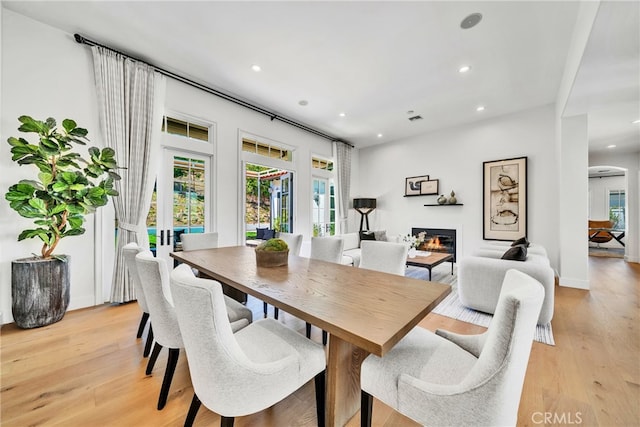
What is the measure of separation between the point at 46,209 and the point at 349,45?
3.44 metres

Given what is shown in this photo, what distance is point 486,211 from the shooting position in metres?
4.86

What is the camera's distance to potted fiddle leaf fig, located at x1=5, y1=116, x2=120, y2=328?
2225mm

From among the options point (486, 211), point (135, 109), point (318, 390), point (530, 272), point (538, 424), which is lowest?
point (538, 424)

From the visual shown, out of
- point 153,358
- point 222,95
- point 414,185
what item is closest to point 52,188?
point 153,358

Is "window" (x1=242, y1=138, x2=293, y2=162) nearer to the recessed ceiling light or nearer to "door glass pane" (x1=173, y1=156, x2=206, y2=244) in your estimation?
"door glass pane" (x1=173, y1=156, x2=206, y2=244)

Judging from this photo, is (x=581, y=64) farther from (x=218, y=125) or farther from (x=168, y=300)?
(x=218, y=125)

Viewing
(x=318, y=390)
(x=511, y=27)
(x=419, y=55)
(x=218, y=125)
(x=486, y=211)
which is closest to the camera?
(x=318, y=390)

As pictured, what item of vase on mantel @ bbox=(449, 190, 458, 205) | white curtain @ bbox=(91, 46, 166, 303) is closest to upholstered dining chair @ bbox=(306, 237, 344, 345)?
white curtain @ bbox=(91, 46, 166, 303)

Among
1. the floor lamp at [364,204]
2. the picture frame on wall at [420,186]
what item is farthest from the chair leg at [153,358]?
the picture frame on wall at [420,186]

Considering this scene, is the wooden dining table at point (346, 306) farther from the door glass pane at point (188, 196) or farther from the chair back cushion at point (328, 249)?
the door glass pane at point (188, 196)

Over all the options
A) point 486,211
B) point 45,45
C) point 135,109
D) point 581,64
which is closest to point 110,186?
point 135,109

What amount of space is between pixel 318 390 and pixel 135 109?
3.56m

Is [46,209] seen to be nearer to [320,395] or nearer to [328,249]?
[328,249]

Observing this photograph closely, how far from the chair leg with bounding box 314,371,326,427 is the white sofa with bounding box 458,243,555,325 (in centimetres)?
225
